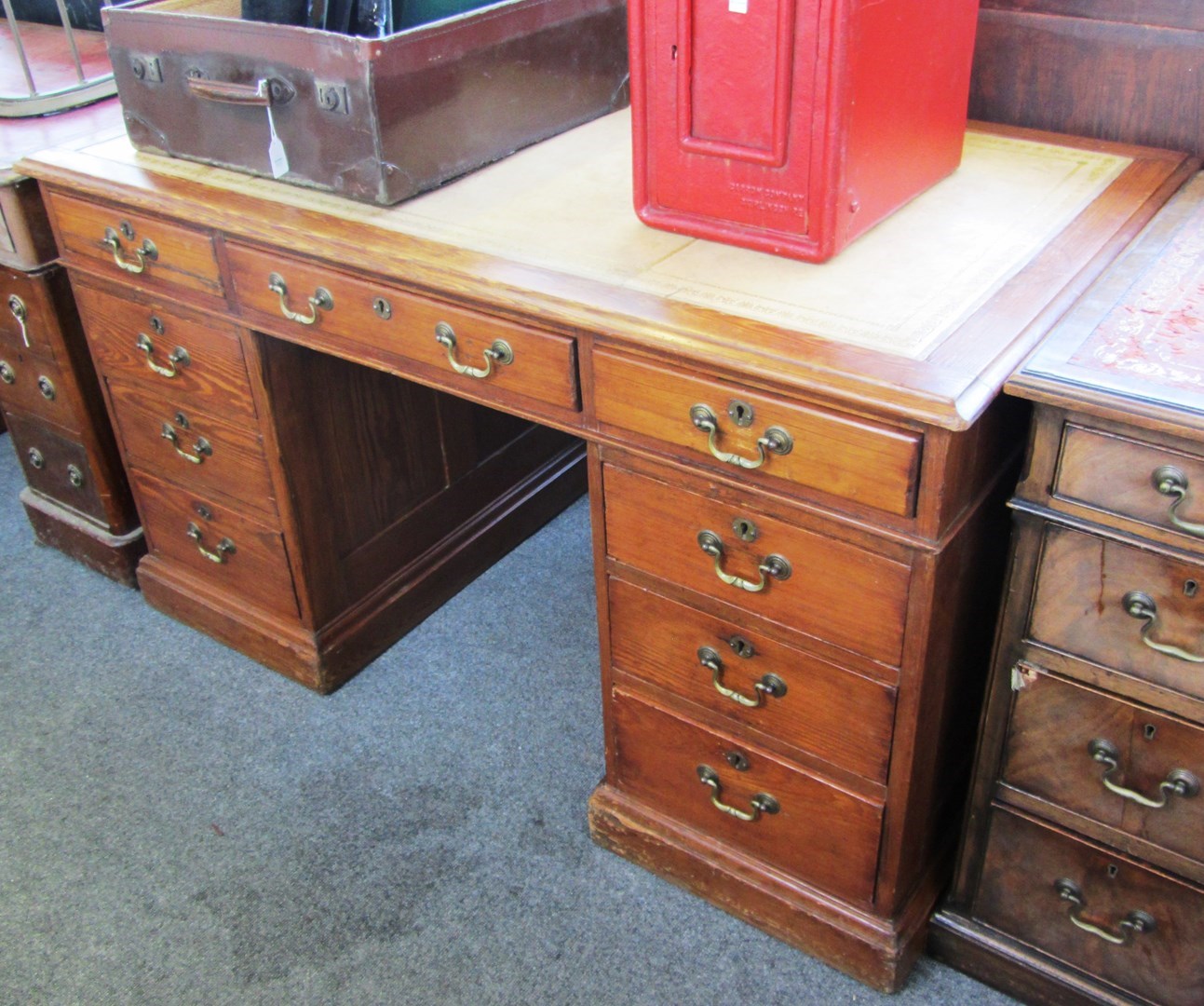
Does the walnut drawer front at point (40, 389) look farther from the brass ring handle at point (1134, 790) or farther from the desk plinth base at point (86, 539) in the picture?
the brass ring handle at point (1134, 790)

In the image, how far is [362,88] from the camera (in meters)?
1.50

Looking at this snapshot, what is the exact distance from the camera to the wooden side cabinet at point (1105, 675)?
1.13 meters

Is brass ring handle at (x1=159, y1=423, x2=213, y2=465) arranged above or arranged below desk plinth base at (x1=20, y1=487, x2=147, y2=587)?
above

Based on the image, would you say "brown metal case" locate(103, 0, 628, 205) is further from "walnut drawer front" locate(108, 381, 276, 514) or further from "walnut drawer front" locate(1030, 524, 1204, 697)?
"walnut drawer front" locate(1030, 524, 1204, 697)

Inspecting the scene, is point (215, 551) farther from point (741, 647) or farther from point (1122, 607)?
point (1122, 607)

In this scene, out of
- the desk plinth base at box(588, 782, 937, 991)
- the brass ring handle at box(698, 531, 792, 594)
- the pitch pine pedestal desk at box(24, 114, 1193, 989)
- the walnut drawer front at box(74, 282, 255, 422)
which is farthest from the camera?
the walnut drawer front at box(74, 282, 255, 422)

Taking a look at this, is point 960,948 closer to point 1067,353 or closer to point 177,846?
point 1067,353

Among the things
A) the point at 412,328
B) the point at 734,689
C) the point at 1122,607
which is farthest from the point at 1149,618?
the point at 412,328

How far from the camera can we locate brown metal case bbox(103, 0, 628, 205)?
1.54 metres

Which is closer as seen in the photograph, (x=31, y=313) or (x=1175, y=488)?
(x=1175, y=488)

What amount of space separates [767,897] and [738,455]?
706 millimetres

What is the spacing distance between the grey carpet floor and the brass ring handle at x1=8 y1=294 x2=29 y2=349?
0.56m

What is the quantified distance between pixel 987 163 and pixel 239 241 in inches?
42.0

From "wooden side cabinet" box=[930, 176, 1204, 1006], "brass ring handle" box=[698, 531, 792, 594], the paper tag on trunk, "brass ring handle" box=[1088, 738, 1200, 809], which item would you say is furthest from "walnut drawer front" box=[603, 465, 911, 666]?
the paper tag on trunk
